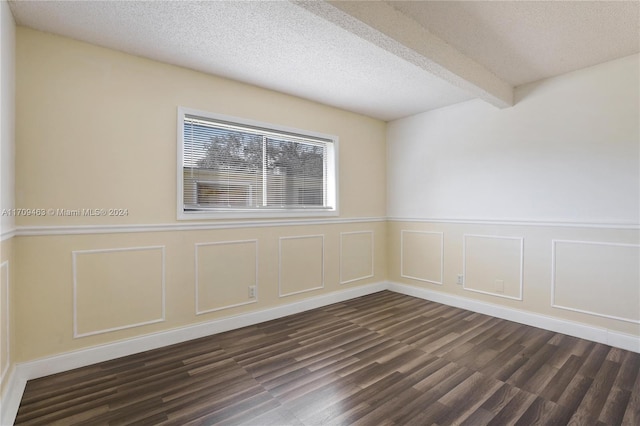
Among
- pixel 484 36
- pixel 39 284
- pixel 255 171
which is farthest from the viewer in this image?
pixel 255 171

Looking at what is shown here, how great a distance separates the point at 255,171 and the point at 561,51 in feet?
10.1

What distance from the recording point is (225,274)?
10.6 feet

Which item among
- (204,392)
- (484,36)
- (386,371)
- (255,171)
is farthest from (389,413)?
(484,36)

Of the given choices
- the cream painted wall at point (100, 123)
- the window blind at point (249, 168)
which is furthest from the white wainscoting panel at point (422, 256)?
the cream painted wall at point (100, 123)

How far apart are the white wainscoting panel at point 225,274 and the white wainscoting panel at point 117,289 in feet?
1.17

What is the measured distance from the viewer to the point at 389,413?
6.35 ft

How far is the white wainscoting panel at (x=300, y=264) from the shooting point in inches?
145

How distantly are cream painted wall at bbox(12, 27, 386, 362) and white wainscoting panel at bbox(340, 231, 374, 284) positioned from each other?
1.05 metres

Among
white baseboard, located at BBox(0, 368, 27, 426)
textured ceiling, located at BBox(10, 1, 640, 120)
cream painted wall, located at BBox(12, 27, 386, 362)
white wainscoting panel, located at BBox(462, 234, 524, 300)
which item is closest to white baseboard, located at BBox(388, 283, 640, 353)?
white wainscoting panel, located at BBox(462, 234, 524, 300)

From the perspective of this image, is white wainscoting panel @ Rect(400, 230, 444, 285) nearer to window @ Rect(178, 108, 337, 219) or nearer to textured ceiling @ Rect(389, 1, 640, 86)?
window @ Rect(178, 108, 337, 219)

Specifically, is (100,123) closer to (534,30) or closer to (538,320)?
(534,30)

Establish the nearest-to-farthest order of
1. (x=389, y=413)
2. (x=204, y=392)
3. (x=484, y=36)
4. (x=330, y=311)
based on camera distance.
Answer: (x=389, y=413)
(x=204, y=392)
(x=484, y=36)
(x=330, y=311)

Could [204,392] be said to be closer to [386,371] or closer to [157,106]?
[386,371]

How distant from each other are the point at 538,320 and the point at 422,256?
1.50 m
